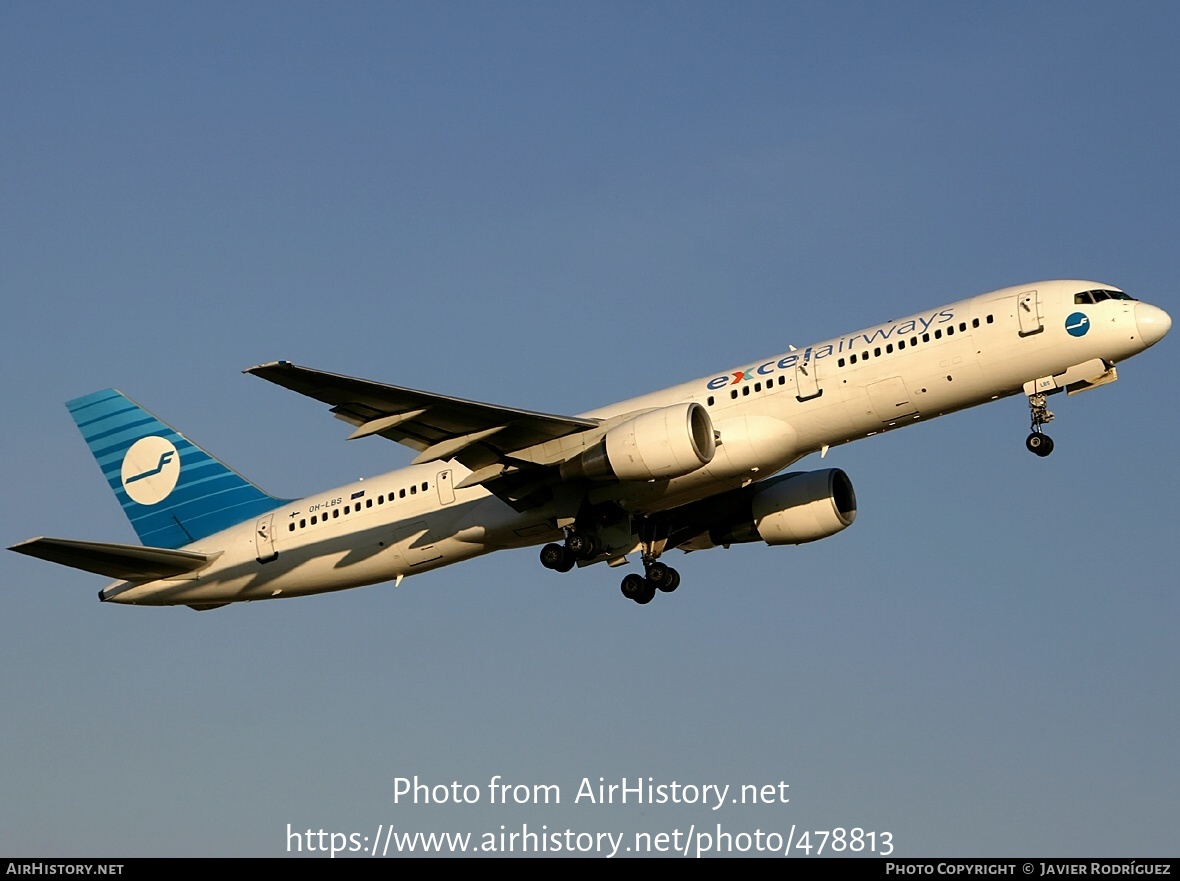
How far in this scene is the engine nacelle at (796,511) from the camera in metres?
39.5

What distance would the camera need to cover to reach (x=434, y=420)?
3412cm

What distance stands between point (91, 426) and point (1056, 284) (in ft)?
86.6

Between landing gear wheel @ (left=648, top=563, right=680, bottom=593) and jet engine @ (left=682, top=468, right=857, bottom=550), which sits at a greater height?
jet engine @ (left=682, top=468, right=857, bottom=550)

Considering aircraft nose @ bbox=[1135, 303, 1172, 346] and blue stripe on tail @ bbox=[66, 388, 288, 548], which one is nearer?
aircraft nose @ bbox=[1135, 303, 1172, 346]

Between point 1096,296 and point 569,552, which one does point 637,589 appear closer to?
point 569,552

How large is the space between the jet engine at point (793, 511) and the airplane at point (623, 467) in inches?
1.8

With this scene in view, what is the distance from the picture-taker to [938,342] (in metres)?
33.9

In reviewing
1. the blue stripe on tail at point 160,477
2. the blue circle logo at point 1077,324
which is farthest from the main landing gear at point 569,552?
the blue circle logo at point 1077,324

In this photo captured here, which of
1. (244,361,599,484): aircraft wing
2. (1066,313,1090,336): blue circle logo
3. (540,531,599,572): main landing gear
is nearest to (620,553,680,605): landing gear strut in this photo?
(540,531,599,572): main landing gear

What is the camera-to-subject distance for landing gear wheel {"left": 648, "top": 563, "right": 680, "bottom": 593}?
39.4 meters

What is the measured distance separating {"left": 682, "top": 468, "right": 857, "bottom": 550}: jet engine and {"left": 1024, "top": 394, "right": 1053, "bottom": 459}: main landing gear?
6.26m

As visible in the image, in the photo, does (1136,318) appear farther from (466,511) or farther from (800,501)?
(466,511)

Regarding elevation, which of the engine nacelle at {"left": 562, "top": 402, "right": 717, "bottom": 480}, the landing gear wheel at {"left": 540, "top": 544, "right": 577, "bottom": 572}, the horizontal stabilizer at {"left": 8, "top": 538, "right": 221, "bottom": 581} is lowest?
the horizontal stabilizer at {"left": 8, "top": 538, "right": 221, "bottom": 581}

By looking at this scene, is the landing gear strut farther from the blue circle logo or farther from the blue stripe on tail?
the blue circle logo
